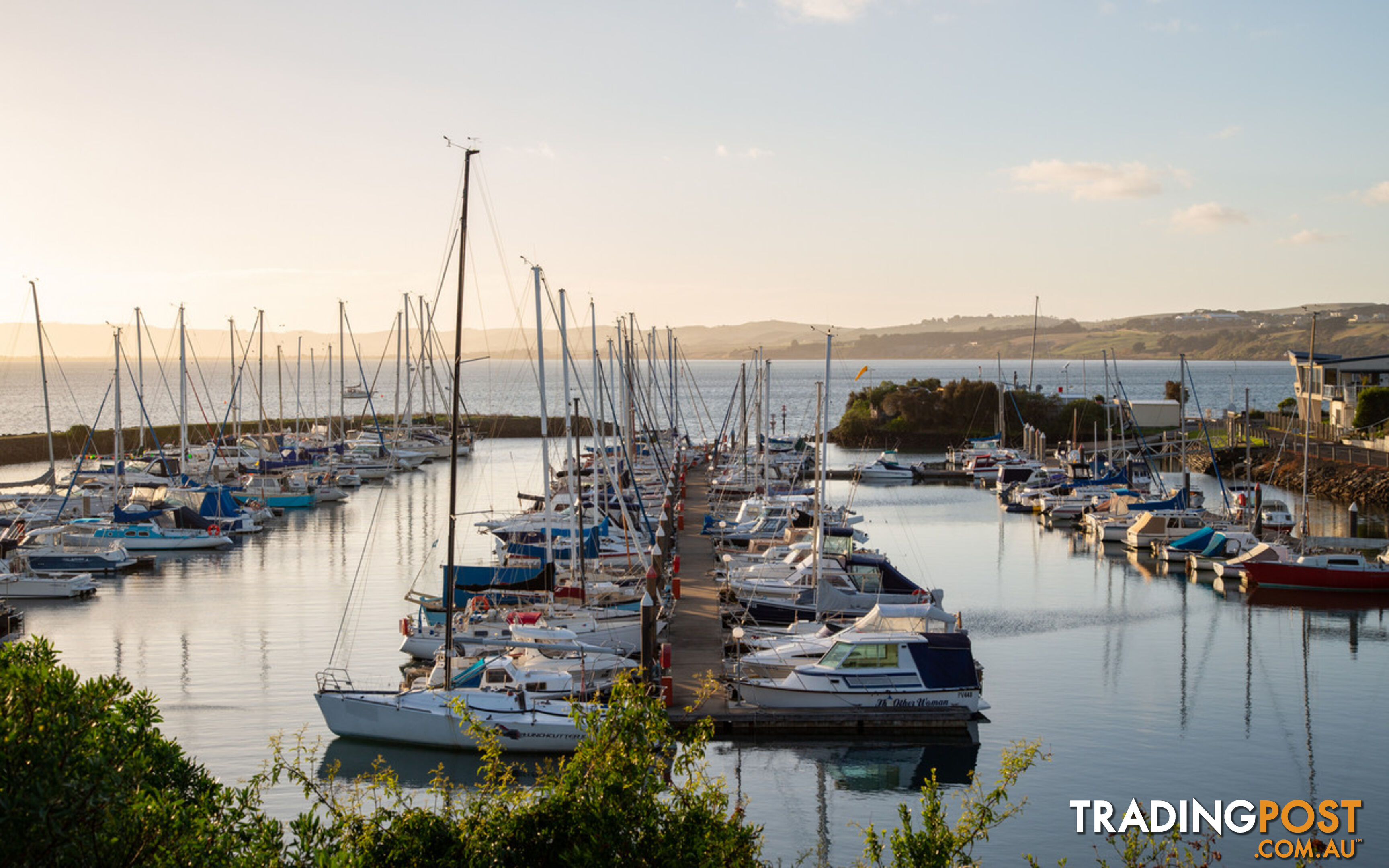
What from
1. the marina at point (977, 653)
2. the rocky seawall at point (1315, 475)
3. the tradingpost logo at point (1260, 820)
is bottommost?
the tradingpost logo at point (1260, 820)

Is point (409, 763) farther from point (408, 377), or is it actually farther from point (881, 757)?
point (408, 377)

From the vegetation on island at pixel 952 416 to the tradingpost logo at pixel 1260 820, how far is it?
7465 centimetres

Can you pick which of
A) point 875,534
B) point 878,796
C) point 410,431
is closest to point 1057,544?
point 875,534

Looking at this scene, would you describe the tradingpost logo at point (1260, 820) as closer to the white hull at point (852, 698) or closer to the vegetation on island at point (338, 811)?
the white hull at point (852, 698)

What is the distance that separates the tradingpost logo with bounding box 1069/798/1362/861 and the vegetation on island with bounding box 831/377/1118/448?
74.6 meters

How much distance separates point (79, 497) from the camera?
171 ft

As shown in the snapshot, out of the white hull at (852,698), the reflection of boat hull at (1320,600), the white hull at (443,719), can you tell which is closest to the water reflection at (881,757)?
the white hull at (852,698)

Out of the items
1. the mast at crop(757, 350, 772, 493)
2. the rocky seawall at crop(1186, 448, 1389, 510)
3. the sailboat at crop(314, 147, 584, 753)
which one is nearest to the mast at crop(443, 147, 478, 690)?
the sailboat at crop(314, 147, 584, 753)

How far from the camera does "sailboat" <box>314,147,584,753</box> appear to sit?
2144 centimetres

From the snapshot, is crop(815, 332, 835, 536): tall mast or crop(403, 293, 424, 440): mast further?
crop(403, 293, 424, 440): mast

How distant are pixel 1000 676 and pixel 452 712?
13612 millimetres

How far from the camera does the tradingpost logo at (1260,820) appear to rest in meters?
18.3

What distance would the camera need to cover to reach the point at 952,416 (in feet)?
329

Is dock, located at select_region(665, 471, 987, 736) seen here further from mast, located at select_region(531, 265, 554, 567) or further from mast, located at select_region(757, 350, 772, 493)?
mast, located at select_region(757, 350, 772, 493)
